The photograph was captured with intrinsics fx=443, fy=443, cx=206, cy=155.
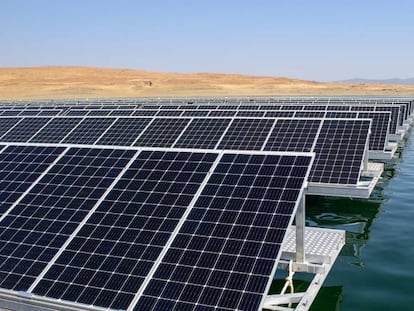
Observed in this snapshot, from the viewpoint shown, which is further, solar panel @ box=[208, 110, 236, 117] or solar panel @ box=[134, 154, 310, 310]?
solar panel @ box=[208, 110, 236, 117]

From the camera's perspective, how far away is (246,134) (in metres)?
25.9

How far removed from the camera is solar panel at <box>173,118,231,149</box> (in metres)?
25.6

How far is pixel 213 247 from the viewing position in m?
10.5

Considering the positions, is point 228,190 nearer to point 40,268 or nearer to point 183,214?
point 183,214

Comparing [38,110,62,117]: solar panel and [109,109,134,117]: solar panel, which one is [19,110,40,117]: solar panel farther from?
[109,109,134,117]: solar panel

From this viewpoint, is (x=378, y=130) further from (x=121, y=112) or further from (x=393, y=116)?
(x=121, y=112)

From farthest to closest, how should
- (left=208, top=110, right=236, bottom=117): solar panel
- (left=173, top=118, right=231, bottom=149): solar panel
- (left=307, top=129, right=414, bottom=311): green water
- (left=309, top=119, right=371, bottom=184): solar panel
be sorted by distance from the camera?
(left=208, top=110, right=236, bottom=117): solar panel
(left=173, top=118, right=231, bottom=149): solar panel
(left=309, top=119, right=371, bottom=184): solar panel
(left=307, top=129, right=414, bottom=311): green water


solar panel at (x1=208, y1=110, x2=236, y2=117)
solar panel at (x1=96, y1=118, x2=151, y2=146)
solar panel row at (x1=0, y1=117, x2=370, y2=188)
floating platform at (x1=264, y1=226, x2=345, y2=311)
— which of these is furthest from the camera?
solar panel at (x1=208, y1=110, x2=236, y2=117)

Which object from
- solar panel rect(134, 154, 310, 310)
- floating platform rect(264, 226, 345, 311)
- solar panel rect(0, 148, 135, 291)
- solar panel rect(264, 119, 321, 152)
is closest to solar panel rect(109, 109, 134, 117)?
solar panel rect(264, 119, 321, 152)

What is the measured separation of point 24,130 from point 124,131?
812 cm

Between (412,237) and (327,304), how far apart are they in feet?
25.4

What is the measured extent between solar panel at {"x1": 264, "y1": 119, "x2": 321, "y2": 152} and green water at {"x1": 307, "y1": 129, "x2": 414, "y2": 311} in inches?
121

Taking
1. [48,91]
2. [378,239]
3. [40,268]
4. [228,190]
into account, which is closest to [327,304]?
[228,190]

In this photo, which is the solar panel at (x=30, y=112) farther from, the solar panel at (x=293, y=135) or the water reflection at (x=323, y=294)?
the water reflection at (x=323, y=294)
